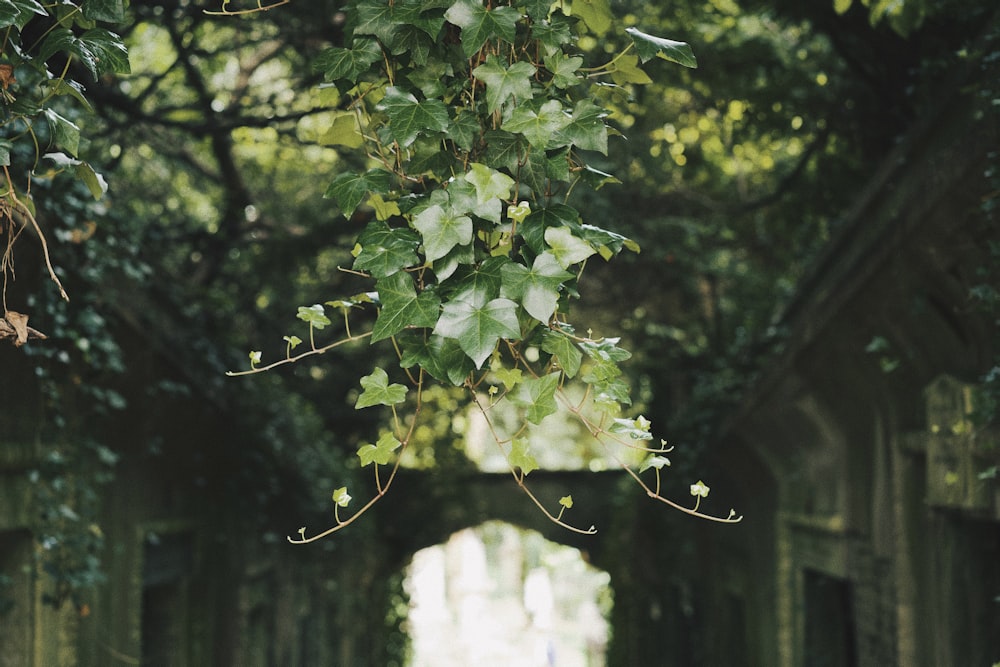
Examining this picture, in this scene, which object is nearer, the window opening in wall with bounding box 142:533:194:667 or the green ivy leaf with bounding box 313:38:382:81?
the green ivy leaf with bounding box 313:38:382:81

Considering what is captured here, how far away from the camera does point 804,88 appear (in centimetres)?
636

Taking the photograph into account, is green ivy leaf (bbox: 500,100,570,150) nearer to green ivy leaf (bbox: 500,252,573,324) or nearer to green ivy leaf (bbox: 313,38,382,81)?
green ivy leaf (bbox: 500,252,573,324)

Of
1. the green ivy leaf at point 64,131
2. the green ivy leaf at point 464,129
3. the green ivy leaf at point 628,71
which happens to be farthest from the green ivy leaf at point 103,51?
the green ivy leaf at point 628,71

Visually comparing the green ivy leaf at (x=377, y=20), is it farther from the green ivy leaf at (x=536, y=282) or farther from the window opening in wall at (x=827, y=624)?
the window opening in wall at (x=827, y=624)

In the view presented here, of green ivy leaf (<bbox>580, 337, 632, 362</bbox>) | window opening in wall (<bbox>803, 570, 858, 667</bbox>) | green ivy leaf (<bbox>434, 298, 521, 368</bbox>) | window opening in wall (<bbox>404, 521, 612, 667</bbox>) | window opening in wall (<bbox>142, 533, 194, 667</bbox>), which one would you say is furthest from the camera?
window opening in wall (<bbox>404, 521, 612, 667</bbox>)

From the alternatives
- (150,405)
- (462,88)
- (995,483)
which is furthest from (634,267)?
(462,88)

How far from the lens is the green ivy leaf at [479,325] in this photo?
1850 mm

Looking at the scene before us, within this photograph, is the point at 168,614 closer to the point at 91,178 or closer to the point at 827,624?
the point at 827,624

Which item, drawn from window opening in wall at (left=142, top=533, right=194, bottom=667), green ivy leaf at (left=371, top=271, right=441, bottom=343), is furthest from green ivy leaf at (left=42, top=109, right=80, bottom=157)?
window opening in wall at (left=142, top=533, right=194, bottom=667)

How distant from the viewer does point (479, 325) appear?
6.15 feet

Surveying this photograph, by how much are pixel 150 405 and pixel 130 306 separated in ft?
3.14

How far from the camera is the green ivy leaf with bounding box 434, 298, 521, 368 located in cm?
185

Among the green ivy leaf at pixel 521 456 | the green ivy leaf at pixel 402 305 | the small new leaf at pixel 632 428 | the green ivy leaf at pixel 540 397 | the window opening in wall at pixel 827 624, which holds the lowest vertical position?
the window opening in wall at pixel 827 624

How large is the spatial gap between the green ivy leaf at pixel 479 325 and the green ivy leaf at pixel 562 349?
205mm
